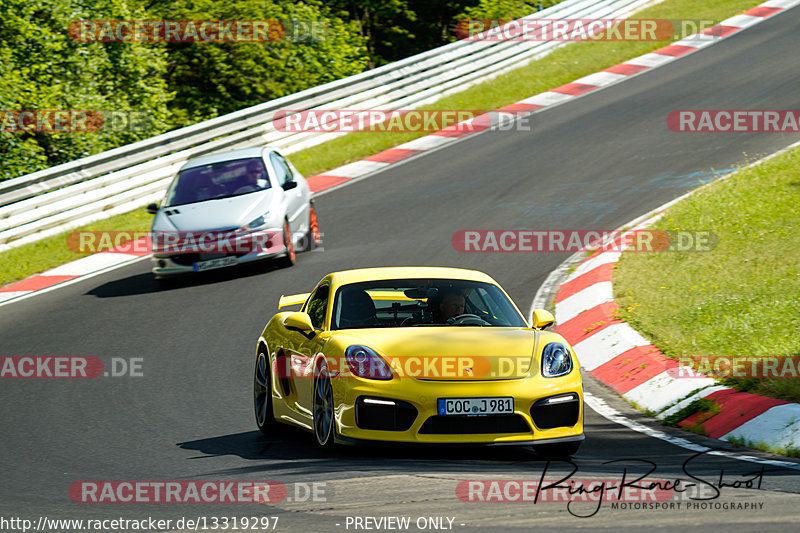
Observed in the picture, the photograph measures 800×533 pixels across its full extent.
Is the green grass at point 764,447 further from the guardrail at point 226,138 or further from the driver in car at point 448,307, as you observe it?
the guardrail at point 226,138

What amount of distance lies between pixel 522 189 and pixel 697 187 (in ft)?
9.06

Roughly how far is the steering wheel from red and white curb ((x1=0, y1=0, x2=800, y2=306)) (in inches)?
337

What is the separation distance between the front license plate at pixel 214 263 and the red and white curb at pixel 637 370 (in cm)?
413

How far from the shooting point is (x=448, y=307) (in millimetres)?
7902

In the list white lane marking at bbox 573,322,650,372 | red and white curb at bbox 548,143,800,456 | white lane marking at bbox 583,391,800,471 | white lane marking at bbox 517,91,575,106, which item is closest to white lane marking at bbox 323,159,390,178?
white lane marking at bbox 517,91,575,106

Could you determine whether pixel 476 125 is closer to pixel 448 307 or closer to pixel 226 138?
pixel 226 138

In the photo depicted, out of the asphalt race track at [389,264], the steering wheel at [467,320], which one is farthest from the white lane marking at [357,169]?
the steering wheel at [467,320]

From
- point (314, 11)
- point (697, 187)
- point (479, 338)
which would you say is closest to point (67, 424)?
point (479, 338)

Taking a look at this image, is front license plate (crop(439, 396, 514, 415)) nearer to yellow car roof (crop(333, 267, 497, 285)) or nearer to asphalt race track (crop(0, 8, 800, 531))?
asphalt race track (crop(0, 8, 800, 531))

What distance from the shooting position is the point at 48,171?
59.9 ft

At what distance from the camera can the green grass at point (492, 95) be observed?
55.1 ft

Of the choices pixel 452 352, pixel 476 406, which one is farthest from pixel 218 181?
pixel 476 406

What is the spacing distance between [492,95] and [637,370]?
15297mm

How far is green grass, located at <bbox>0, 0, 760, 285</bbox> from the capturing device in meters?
16.8
